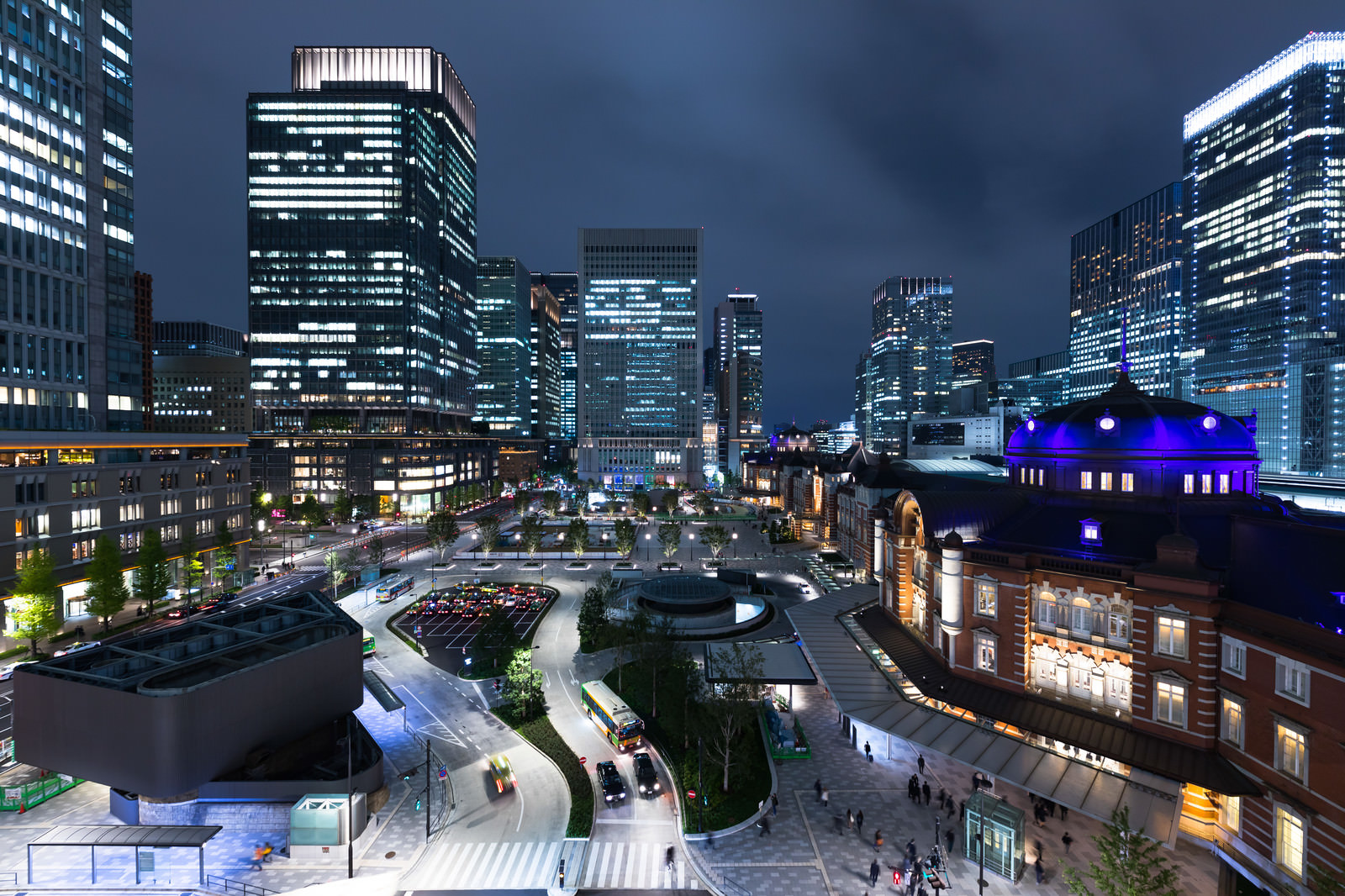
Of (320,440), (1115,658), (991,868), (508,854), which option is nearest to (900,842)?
(991,868)

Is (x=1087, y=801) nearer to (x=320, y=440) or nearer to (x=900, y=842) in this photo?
(x=900, y=842)

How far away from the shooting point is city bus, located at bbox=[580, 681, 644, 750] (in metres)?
38.7

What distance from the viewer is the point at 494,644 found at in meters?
54.8

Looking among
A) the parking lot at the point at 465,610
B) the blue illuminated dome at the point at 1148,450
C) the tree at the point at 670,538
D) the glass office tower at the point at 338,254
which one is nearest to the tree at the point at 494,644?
the parking lot at the point at 465,610

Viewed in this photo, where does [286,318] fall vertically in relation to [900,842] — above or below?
above

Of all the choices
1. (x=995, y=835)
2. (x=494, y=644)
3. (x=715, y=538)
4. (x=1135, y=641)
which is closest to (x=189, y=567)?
(x=494, y=644)

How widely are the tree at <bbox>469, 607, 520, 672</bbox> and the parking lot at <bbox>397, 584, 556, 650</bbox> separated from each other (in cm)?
Result: 316

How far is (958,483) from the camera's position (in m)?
73.4

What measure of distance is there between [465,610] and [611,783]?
4154 cm

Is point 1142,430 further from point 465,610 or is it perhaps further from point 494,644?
point 465,610

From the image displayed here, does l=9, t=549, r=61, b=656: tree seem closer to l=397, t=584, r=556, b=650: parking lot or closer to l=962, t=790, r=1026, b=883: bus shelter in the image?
l=397, t=584, r=556, b=650: parking lot

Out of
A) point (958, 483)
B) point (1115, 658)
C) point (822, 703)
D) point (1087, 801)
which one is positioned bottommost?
point (822, 703)

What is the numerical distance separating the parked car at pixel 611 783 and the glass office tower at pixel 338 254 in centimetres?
13193

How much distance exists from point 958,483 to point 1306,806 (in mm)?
51391
